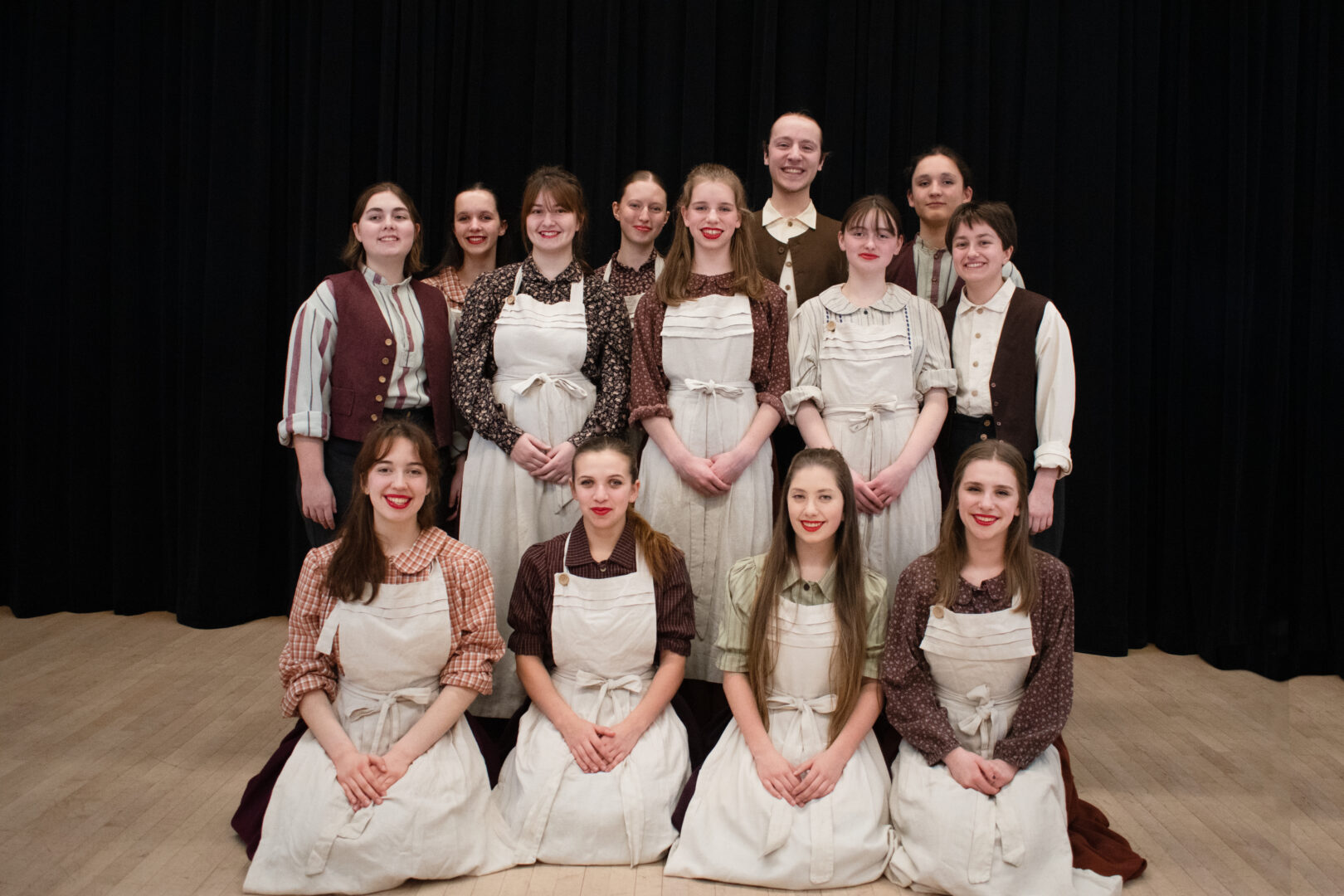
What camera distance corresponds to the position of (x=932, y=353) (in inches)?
102

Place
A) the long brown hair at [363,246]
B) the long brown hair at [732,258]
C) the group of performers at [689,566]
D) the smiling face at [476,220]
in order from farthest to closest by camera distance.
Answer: the smiling face at [476,220]
the long brown hair at [363,246]
the long brown hair at [732,258]
the group of performers at [689,566]

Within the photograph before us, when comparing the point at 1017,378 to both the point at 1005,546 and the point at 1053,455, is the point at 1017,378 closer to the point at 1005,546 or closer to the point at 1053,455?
the point at 1053,455

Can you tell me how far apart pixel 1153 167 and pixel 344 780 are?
3.51 m

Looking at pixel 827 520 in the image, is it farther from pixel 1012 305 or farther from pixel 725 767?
pixel 1012 305

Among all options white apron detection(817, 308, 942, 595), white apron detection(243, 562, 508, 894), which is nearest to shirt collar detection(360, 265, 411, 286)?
white apron detection(243, 562, 508, 894)

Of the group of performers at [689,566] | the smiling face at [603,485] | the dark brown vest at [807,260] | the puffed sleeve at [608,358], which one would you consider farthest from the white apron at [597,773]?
the dark brown vest at [807,260]

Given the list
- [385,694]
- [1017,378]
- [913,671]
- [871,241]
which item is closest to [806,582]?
[913,671]

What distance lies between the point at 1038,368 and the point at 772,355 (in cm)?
66

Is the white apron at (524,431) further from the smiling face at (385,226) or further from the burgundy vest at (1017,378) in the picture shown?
the burgundy vest at (1017,378)

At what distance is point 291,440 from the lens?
2.71 metres

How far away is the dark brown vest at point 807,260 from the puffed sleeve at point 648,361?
1.40 feet

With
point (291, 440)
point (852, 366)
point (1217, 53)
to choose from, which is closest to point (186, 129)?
point (291, 440)

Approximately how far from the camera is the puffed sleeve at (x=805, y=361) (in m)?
2.58

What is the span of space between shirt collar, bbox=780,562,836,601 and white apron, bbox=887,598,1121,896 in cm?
23
